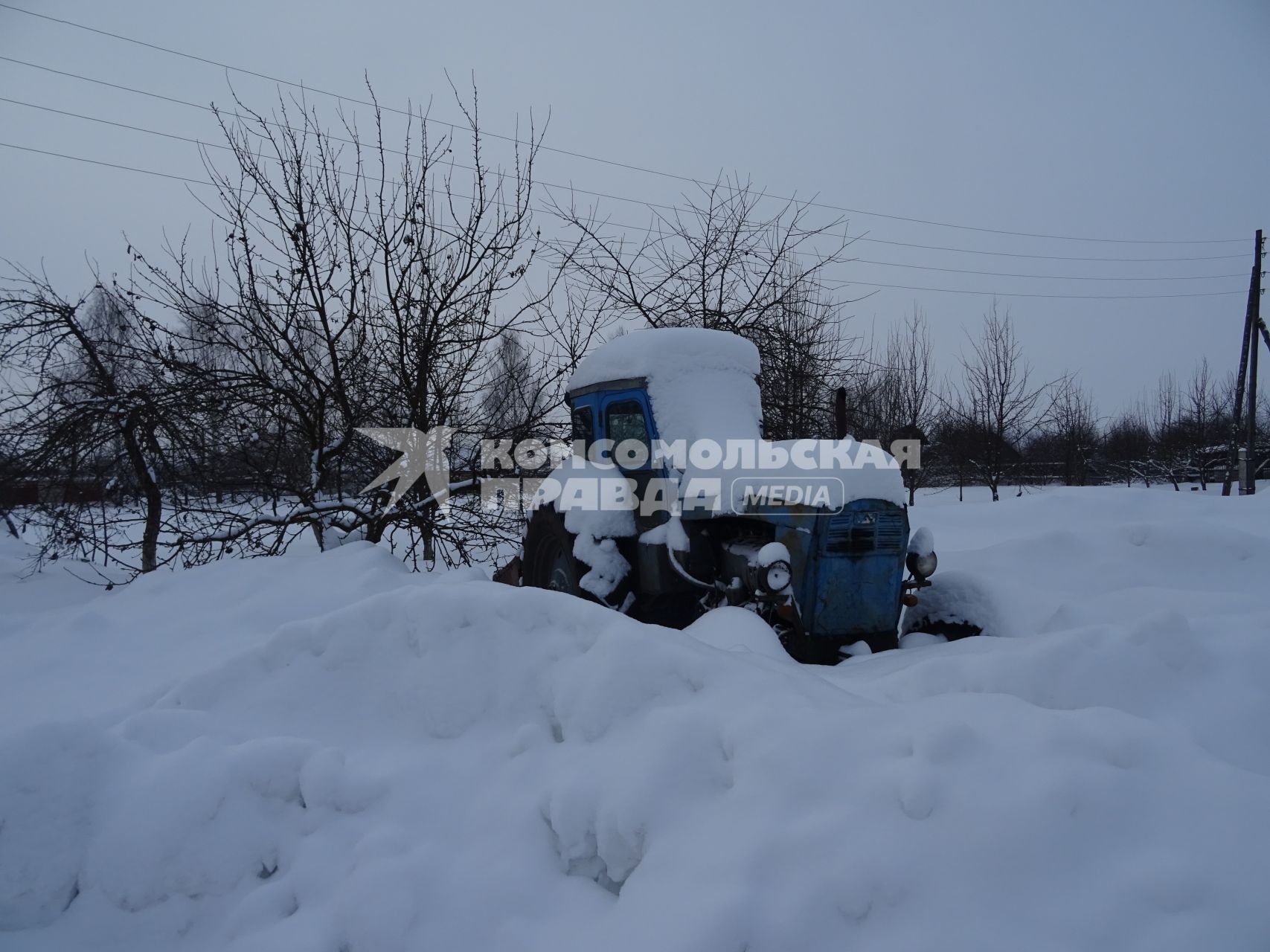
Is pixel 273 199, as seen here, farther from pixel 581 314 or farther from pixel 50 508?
pixel 50 508

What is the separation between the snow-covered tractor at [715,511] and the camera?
3764 mm

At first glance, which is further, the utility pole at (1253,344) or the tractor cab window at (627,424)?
the utility pole at (1253,344)

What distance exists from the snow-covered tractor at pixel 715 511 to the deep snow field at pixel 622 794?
1.02 meters

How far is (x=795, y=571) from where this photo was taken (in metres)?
3.76

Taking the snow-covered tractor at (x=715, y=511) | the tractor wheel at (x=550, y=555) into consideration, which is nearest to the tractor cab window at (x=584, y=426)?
the snow-covered tractor at (x=715, y=511)

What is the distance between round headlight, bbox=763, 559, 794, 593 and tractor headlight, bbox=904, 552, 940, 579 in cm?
90

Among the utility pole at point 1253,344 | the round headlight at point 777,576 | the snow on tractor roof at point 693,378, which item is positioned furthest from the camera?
the utility pole at point 1253,344

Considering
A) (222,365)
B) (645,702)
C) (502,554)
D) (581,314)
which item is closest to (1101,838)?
(645,702)

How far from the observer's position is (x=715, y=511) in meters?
4.08

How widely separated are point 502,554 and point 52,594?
146 inches

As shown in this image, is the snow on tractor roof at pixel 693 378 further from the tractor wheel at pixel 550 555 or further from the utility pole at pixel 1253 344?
the utility pole at pixel 1253 344

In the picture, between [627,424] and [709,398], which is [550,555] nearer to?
[627,424]

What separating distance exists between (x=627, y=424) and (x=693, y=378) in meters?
0.51

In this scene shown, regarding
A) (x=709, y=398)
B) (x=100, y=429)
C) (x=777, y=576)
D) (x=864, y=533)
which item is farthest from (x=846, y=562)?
(x=100, y=429)
